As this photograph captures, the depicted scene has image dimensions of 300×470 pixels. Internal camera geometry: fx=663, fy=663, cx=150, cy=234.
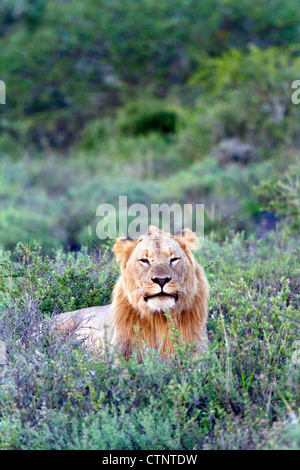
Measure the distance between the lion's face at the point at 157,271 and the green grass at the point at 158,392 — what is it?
1.08 feet

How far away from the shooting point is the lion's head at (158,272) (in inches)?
169

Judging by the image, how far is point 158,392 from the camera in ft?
13.1

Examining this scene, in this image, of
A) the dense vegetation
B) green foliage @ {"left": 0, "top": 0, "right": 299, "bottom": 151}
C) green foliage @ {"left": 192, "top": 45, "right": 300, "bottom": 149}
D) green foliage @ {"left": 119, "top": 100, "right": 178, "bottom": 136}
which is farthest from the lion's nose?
green foliage @ {"left": 0, "top": 0, "right": 299, "bottom": 151}

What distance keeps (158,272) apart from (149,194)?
340 inches

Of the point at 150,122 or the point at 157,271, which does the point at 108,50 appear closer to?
the point at 150,122

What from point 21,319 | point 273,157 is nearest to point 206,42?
point 273,157

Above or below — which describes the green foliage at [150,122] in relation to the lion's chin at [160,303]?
above

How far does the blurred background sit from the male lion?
263 inches

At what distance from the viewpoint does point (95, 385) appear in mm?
4012

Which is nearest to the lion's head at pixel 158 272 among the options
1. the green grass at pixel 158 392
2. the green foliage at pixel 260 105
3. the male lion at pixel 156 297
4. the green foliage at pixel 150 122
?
the male lion at pixel 156 297

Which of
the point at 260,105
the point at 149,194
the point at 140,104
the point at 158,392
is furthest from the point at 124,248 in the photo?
the point at 140,104

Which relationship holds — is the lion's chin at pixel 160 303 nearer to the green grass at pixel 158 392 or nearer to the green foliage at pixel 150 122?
the green grass at pixel 158 392

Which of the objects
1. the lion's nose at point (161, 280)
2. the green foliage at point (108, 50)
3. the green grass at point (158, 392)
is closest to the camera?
the green grass at point (158, 392)

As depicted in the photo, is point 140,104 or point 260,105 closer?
point 260,105
